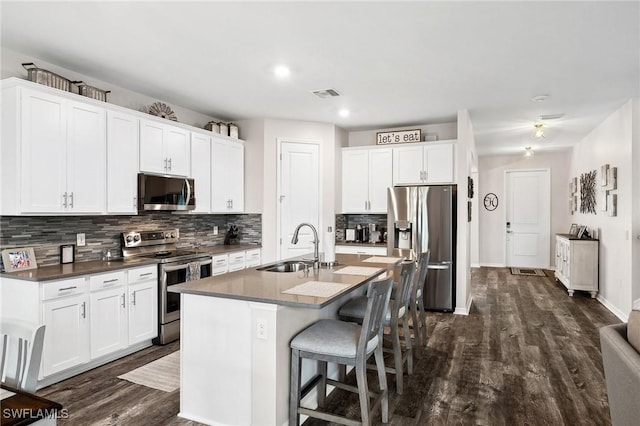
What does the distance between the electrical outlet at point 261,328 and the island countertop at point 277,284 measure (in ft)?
0.53

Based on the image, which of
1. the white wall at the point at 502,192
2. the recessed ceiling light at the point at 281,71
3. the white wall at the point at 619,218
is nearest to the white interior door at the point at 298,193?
the recessed ceiling light at the point at 281,71

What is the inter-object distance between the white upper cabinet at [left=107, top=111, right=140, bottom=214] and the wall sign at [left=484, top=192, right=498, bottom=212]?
310 inches

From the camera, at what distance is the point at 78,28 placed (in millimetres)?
2770

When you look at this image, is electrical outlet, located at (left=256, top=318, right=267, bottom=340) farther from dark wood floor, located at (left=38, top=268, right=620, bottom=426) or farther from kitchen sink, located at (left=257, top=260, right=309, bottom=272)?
kitchen sink, located at (left=257, top=260, right=309, bottom=272)

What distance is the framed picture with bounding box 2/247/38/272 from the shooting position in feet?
9.92

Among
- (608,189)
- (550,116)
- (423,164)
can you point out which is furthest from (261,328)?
(608,189)

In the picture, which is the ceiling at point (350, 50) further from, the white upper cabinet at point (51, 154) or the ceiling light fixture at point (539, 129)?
the ceiling light fixture at point (539, 129)

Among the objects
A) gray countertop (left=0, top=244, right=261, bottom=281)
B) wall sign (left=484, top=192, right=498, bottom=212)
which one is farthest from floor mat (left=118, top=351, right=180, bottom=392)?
wall sign (left=484, top=192, right=498, bottom=212)

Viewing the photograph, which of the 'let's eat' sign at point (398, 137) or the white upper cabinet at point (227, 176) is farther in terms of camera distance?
the 'let's eat' sign at point (398, 137)

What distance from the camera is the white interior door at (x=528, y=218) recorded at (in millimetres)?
8836

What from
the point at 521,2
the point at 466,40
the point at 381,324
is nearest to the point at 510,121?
the point at 466,40

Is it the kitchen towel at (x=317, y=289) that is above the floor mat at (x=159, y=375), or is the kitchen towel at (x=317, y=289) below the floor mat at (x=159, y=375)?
above

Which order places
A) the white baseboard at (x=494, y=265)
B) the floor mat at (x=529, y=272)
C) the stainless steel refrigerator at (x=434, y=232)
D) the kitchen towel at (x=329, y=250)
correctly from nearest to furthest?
1. the kitchen towel at (x=329, y=250)
2. the stainless steel refrigerator at (x=434, y=232)
3. the floor mat at (x=529, y=272)
4. the white baseboard at (x=494, y=265)

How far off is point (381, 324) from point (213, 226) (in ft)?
12.0
